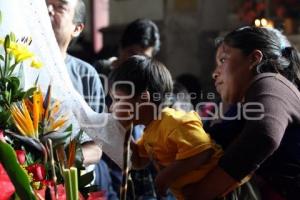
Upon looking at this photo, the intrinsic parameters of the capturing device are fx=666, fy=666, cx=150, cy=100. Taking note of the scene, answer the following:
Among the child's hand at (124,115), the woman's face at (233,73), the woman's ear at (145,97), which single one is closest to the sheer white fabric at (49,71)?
the child's hand at (124,115)

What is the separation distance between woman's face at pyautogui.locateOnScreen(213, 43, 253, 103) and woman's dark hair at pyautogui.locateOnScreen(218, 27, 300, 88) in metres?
0.02

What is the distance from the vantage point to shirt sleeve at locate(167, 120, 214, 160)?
1.99 meters

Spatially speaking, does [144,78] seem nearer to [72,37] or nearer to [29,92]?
[29,92]

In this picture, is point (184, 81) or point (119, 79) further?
point (184, 81)

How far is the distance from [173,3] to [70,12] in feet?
17.5

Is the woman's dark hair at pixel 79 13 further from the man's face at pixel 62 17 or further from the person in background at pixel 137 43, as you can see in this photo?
the person in background at pixel 137 43

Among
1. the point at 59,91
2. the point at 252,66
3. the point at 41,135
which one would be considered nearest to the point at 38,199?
the point at 41,135

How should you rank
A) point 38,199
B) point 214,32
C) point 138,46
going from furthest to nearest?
1. point 214,32
2. point 138,46
3. point 38,199

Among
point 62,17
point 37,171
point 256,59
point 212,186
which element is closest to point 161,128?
point 212,186

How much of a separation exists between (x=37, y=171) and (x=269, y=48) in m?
0.86

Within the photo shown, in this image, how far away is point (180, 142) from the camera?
1999 millimetres

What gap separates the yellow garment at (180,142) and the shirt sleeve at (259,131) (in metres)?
0.08

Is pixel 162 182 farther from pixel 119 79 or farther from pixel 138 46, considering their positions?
pixel 138 46

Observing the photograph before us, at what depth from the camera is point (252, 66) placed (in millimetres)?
2107
